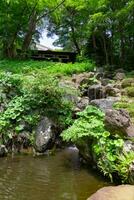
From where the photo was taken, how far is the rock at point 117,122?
30.6 ft

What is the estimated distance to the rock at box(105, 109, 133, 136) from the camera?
932cm

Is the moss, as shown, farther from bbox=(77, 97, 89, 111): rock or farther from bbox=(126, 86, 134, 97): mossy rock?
bbox=(126, 86, 134, 97): mossy rock

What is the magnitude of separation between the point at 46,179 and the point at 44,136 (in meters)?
3.20

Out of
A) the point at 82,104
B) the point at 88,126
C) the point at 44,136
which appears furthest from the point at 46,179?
the point at 82,104

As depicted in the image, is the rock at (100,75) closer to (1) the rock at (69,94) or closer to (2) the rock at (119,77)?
(2) the rock at (119,77)

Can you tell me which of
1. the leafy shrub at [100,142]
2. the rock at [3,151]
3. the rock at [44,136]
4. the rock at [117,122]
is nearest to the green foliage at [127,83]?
the rock at [44,136]

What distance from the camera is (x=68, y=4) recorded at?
3188 centimetres

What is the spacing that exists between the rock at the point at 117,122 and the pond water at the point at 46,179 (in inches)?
51.8

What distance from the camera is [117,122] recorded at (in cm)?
931

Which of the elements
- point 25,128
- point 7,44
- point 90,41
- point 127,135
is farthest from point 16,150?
point 90,41

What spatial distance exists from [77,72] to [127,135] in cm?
1485

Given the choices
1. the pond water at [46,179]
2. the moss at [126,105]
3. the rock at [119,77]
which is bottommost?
the pond water at [46,179]

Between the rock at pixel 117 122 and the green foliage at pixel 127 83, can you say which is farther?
the green foliage at pixel 127 83

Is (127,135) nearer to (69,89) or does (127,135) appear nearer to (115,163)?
(115,163)
